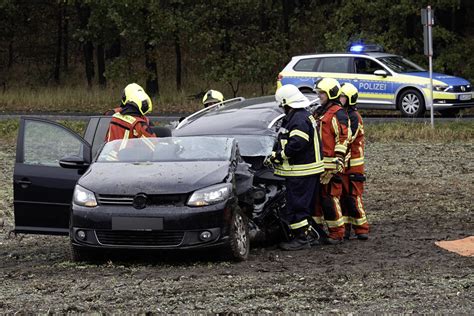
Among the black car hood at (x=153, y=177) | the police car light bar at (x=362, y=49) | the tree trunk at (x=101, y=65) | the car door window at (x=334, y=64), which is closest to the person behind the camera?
the black car hood at (x=153, y=177)

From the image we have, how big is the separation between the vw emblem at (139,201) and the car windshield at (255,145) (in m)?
2.26

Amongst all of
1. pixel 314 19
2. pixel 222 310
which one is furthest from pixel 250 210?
pixel 314 19

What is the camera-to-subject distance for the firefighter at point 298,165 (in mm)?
10195

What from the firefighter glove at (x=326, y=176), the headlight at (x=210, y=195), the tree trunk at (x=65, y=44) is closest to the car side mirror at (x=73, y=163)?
the headlight at (x=210, y=195)

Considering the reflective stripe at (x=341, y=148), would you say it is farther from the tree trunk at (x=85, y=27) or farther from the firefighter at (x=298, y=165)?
the tree trunk at (x=85, y=27)

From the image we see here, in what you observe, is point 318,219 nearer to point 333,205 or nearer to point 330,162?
point 333,205

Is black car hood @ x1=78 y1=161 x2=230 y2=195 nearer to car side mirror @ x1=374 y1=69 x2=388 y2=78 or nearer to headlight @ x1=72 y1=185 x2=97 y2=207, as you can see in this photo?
headlight @ x1=72 y1=185 x2=97 y2=207

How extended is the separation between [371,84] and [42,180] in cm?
1579

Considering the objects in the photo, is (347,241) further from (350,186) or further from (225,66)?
(225,66)

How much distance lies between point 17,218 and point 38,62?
113 ft

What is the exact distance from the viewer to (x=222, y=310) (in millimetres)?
7020

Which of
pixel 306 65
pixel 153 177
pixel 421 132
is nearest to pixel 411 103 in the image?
pixel 306 65

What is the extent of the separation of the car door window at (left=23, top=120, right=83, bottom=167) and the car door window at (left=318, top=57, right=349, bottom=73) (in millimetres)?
15303

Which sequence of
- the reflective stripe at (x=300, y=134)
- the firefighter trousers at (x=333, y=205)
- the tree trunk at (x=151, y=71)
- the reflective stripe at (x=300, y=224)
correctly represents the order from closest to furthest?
1. the reflective stripe at (x=300, y=134)
2. the reflective stripe at (x=300, y=224)
3. the firefighter trousers at (x=333, y=205)
4. the tree trunk at (x=151, y=71)
